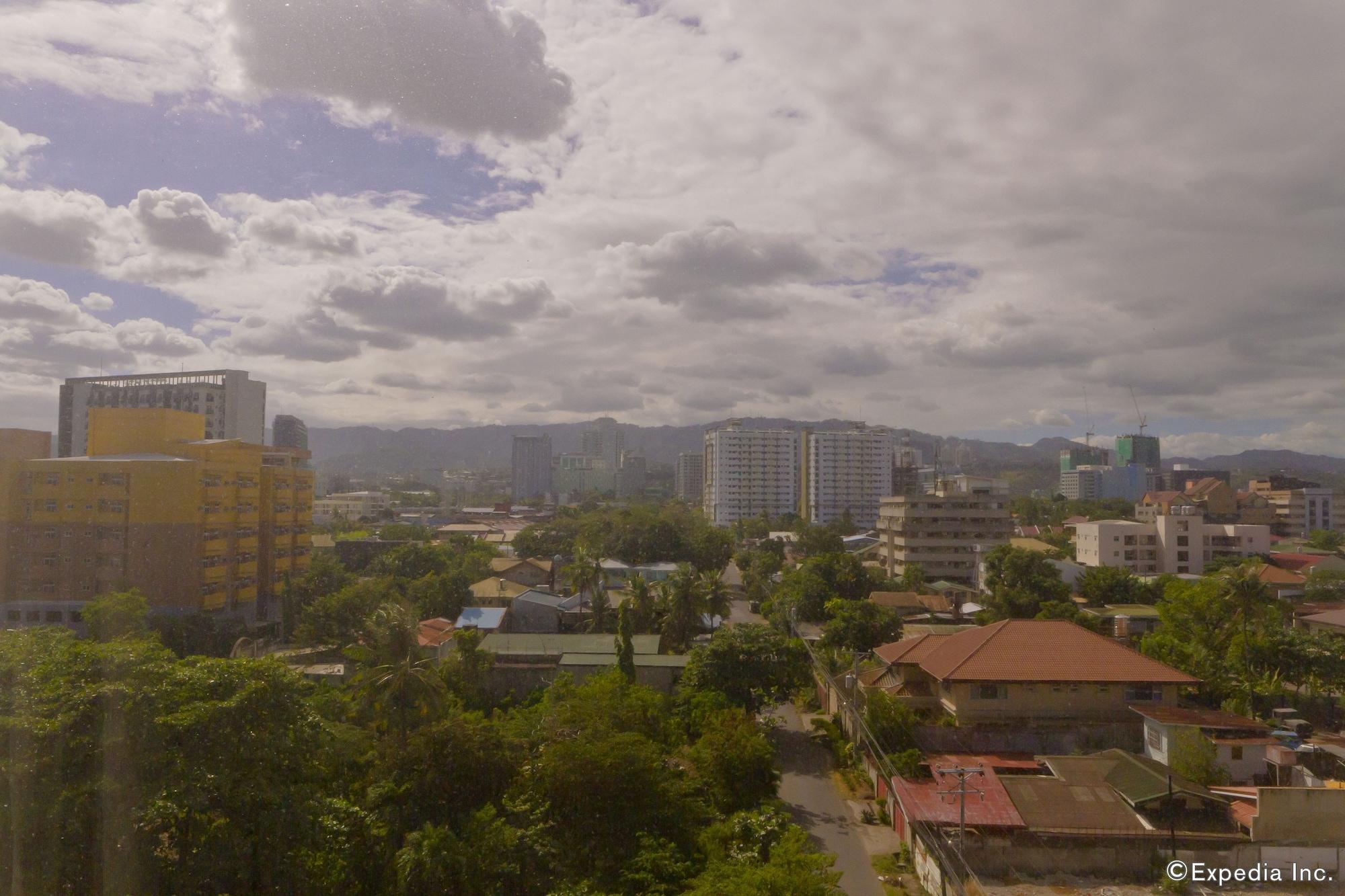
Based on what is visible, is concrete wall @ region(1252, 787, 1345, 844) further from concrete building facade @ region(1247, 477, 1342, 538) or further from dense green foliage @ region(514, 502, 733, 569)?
concrete building facade @ region(1247, 477, 1342, 538)

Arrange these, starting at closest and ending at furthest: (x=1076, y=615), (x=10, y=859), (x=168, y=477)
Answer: (x=10, y=859)
(x=168, y=477)
(x=1076, y=615)

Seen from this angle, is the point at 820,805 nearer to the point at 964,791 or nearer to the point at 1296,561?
the point at 964,791

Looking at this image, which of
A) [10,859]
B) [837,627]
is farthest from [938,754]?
[10,859]

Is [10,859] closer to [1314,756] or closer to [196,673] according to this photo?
[196,673]

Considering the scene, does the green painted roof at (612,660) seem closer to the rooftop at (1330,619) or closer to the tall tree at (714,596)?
the tall tree at (714,596)

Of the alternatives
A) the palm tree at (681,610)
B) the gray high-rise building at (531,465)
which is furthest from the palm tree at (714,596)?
the gray high-rise building at (531,465)

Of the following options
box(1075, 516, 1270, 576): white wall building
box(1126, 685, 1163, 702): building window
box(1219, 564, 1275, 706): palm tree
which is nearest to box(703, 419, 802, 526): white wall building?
box(1075, 516, 1270, 576): white wall building

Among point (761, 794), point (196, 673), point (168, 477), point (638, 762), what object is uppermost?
point (168, 477)
